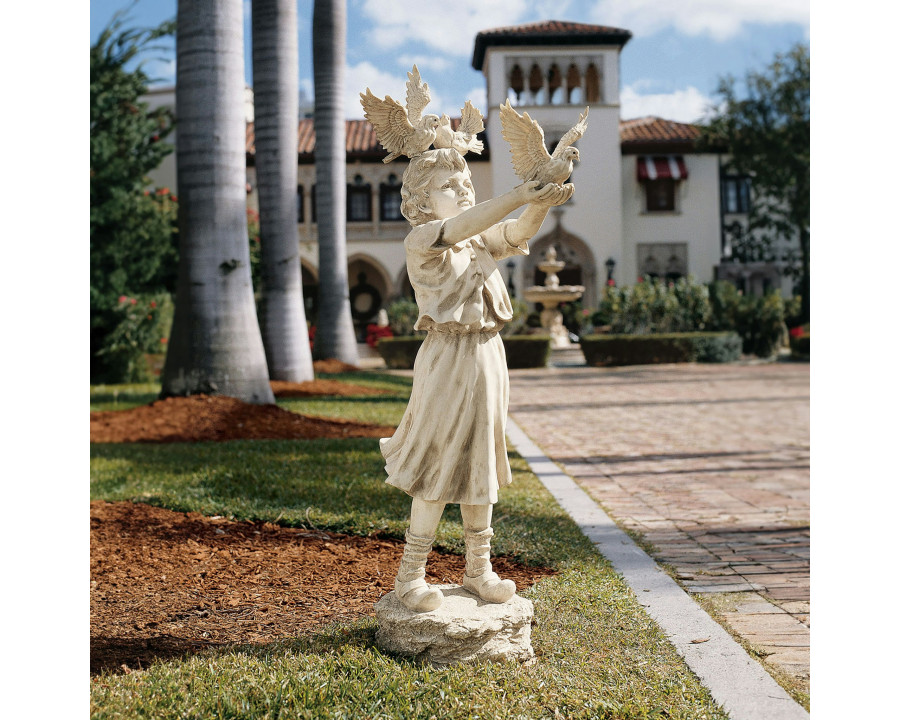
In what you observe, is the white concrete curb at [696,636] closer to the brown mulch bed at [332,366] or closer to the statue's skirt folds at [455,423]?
the statue's skirt folds at [455,423]

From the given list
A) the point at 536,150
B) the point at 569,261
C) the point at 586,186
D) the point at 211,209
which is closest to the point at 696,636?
the point at 536,150

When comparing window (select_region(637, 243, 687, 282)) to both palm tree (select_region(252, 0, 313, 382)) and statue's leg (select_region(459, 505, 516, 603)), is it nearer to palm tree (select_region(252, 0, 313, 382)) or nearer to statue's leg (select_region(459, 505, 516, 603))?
palm tree (select_region(252, 0, 313, 382))

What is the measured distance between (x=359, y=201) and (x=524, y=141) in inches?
1251

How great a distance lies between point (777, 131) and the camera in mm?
27062

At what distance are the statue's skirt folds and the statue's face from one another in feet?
1.46

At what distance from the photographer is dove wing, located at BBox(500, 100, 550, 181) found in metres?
2.83

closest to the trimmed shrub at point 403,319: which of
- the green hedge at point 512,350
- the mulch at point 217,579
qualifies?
the green hedge at point 512,350

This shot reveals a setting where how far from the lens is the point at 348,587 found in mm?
3836

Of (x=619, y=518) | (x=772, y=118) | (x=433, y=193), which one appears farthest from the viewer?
(x=772, y=118)

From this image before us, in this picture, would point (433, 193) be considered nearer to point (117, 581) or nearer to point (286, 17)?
point (117, 581)

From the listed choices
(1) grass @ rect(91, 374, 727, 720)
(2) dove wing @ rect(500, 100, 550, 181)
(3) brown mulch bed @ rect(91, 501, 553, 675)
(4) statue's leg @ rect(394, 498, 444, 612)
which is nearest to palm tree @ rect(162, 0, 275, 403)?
(3) brown mulch bed @ rect(91, 501, 553, 675)

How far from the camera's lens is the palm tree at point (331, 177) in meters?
15.1

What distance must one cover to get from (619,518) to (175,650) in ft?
10.3

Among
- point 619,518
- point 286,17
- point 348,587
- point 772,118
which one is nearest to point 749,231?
point 772,118
